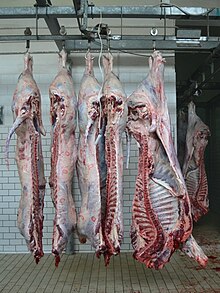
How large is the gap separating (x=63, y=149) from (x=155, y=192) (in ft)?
2.56

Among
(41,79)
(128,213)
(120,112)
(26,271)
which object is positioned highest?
(41,79)

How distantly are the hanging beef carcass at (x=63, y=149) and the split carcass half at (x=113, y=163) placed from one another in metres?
0.28

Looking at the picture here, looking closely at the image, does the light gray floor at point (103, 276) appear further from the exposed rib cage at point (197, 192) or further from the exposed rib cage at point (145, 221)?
the exposed rib cage at point (145, 221)

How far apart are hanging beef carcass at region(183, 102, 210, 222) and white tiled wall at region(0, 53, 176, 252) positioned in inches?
13.5

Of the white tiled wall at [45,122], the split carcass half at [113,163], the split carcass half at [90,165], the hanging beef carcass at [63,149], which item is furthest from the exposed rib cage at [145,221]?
the white tiled wall at [45,122]

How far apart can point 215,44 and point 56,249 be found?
2.36m

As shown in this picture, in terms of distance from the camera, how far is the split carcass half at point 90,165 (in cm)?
368

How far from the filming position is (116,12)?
3963mm

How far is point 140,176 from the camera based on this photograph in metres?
3.75

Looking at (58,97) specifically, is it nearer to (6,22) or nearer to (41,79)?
(41,79)

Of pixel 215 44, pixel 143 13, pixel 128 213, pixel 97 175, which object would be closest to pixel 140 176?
pixel 97 175

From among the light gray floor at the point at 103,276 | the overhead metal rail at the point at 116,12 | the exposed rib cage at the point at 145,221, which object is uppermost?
the overhead metal rail at the point at 116,12

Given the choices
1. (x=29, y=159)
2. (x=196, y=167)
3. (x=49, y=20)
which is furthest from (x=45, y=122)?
→ (x=29, y=159)

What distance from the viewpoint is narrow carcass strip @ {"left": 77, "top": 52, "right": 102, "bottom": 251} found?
145 inches
